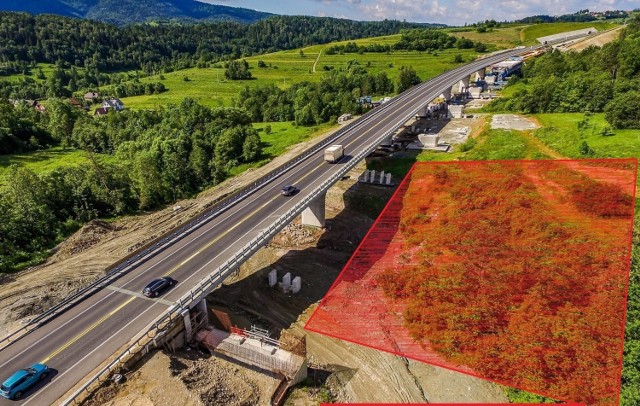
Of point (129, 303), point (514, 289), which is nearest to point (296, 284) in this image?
point (129, 303)

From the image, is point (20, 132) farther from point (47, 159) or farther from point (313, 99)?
point (313, 99)

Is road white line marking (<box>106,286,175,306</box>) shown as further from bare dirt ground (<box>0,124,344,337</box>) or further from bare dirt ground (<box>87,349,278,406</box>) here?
bare dirt ground (<box>0,124,344,337</box>)

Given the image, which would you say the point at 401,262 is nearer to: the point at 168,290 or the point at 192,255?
the point at 168,290

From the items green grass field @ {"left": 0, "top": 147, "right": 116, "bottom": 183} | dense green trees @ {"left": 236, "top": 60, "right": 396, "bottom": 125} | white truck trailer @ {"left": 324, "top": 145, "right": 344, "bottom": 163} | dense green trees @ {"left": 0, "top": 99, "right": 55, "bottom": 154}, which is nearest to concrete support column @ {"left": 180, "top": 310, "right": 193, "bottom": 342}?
white truck trailer @ {"left": 324, "top": 145, "right": 344, "bottom": 163}

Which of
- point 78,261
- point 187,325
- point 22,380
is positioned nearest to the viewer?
point 22,380

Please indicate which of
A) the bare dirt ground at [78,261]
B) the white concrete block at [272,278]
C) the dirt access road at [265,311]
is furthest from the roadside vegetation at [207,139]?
the white concrete block at [272,278]

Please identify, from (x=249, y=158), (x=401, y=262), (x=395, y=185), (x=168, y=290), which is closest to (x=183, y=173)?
(x=249, y=158)
